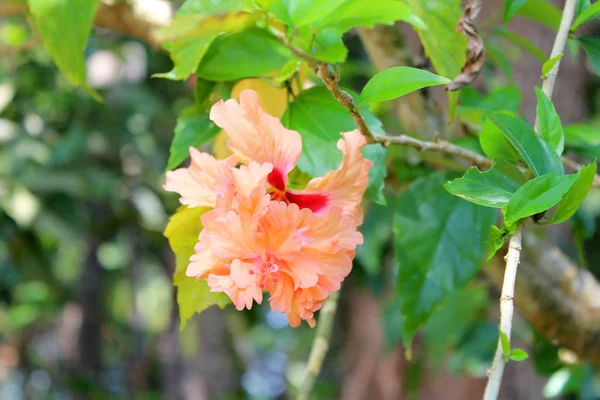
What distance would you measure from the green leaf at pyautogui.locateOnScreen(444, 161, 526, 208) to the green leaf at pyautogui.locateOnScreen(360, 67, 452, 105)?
0.17 feet

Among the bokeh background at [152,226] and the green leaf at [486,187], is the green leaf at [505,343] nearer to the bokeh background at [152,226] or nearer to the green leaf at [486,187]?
the green leaf at [486,187]

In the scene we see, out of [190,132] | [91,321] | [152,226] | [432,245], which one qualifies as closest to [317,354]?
[432,245]

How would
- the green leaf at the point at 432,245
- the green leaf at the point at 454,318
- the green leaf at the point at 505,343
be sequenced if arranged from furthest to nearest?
1. the green leaf at the point at 454,318
2. the green leaf at the point at 432,245
3. the green leaf at the point at 505,343

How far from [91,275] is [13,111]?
1.27m

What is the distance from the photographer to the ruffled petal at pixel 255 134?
0.36 metres

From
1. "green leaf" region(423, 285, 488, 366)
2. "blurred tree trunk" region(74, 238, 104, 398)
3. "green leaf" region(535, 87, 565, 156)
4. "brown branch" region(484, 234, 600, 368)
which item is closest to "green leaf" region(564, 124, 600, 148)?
A: "brown branch" region(484, 234, 600, 368)

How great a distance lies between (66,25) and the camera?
0.45 metres

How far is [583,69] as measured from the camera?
1.52 m

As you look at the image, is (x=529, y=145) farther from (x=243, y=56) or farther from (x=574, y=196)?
(x=243, y=56)

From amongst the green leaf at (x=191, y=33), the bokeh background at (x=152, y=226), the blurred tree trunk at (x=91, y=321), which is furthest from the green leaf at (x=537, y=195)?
the blurred tree trunk at (x=91, y=321)

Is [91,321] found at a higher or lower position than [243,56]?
lower

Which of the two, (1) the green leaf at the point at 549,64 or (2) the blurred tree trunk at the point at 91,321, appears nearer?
(1) the green leaf at the point at 549,64

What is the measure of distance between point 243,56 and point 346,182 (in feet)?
0.40

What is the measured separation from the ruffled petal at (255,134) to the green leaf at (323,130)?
0.04m
